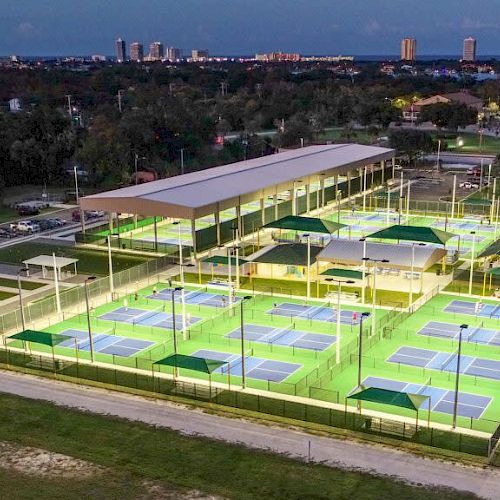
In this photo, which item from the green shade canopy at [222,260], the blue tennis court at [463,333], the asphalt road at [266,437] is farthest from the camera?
the green shade canopy at [222,260]

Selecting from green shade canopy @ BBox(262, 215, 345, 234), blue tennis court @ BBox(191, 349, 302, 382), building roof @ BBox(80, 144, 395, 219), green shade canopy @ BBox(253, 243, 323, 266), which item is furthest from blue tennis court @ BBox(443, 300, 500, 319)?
building roof @ BBox(80, 144, 395, 219)

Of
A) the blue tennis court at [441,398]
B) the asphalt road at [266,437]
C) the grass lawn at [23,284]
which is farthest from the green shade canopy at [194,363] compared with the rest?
the grass lawn at [23,284]

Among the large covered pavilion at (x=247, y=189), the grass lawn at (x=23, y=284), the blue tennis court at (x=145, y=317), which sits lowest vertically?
the blue tennis court at (x=145, y=317)

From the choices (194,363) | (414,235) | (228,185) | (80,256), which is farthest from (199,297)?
(228,185)

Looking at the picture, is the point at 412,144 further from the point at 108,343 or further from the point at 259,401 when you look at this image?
the point at 259,401

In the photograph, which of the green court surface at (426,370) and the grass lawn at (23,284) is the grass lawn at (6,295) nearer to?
the grass lawn at (23,284)

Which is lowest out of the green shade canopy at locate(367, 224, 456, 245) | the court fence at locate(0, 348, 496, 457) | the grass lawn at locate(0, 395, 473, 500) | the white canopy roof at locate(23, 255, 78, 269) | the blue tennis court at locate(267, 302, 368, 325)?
the blue tennis court at locate(267, 302, 368, 325)

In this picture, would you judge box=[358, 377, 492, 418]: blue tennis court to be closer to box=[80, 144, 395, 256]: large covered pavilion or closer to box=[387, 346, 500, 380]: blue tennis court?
box=[387, 346, 500, 380]: blue tennis court
